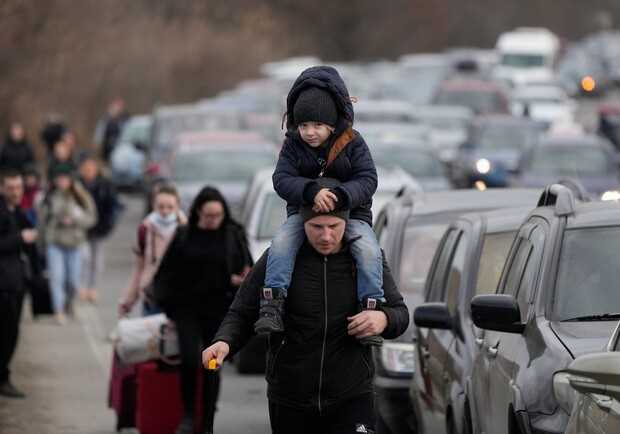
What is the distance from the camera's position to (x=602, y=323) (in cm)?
783

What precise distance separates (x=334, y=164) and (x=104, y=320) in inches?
553

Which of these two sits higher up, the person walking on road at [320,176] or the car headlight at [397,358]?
the person walking on road at [320,176]

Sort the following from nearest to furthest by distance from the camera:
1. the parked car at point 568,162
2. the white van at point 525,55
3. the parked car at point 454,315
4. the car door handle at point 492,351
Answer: the car door handle at point 492,351 → the parked car at point 454,315 → the parked car at point 568,162 → the white van at point 525,55

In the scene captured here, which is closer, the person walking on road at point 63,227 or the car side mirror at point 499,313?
the car side mirror at point 499,313

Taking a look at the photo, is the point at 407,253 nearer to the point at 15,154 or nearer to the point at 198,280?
the point at 198,280

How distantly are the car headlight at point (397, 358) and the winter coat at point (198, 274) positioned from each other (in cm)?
104

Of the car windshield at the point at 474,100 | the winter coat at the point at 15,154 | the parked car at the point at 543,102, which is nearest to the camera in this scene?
the winter coat at the point at 15,154

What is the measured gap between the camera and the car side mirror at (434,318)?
32.3 ft

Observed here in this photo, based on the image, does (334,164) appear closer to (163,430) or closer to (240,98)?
(163,430)

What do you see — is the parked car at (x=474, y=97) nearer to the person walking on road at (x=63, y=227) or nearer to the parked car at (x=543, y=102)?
the parked car at (x=543, y=102)

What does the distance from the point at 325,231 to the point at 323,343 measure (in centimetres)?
44

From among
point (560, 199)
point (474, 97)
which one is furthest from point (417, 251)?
point (474, 97)

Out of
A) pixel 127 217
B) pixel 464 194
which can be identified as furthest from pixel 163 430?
pixel 127 217

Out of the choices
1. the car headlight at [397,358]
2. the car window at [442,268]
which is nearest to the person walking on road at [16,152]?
the car headlight at [397,358]
